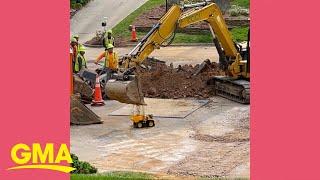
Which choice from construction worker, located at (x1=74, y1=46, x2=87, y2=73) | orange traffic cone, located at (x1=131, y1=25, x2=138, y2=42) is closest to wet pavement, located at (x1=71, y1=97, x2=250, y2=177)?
construction worker, located at (x1=74, y1=46, x2=87, y2=73)

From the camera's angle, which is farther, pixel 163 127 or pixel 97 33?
pixel 97 33

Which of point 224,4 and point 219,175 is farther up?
point 224,4

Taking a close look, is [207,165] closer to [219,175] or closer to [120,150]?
[219,175]

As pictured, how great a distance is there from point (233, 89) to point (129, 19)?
722 inches

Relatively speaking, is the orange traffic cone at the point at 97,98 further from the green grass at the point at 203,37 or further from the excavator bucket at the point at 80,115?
the green grass at the point at 203,37

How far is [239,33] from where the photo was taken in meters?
30.2

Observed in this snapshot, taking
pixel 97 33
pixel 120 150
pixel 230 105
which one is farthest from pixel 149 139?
pixel 97 33

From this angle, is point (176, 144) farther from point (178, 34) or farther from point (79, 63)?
point (178, 34)

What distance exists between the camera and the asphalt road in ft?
115

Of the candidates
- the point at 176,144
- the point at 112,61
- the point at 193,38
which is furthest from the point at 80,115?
the point at 193,38

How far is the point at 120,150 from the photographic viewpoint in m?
12.4
